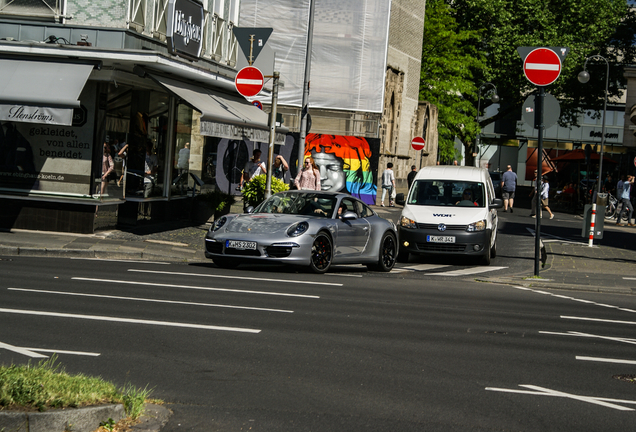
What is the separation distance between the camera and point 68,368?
6168mm

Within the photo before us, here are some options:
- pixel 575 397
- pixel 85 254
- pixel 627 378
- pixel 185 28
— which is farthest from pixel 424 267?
pixel 575 397

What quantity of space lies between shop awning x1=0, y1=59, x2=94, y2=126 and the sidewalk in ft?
7.36

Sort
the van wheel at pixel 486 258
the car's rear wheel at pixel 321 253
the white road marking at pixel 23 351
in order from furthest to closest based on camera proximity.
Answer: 1. the van wheel at pixel 486 258
2. the car's rear wheel at pixel 321 253
3. the white road marking at pixel 23 351

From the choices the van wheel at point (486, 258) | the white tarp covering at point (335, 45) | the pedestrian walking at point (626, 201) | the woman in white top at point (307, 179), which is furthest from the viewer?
the white tarp covering at point (335, 45)

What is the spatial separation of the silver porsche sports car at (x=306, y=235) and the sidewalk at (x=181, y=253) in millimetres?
1819

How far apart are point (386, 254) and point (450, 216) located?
2015 mm

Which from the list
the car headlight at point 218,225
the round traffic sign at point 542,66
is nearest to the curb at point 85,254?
the car headlight at point 218,225

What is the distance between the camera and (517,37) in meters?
53.5

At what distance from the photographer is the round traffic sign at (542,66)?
15.0 meters

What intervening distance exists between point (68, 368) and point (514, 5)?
5316 cm

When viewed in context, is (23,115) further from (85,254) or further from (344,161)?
(344,161)

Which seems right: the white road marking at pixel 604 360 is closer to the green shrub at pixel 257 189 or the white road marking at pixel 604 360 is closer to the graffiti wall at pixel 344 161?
the green shrub at pixel 257 189

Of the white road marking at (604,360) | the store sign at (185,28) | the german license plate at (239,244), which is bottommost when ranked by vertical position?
the white road marking at (604,360)

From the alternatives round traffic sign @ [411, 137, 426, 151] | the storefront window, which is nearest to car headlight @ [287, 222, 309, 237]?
the storefront window
